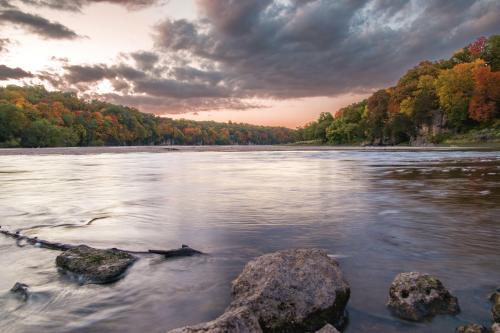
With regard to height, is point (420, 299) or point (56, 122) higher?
point (56, 122)

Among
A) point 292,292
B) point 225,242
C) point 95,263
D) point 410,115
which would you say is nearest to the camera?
point 292,292

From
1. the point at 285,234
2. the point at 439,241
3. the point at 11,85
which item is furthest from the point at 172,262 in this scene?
the point at 11,85

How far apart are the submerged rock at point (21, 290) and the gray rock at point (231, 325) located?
3.12 m

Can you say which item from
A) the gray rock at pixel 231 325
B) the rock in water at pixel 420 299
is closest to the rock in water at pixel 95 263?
the gray rock at pixel 231 325

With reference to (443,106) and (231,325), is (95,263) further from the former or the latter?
(443,106)

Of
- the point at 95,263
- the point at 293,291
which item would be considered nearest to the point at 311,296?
the point at 293,291

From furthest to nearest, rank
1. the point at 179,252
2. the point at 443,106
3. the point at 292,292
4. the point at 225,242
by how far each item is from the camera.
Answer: the point at 443,106, the point at 225,242, the point at 179,252, the point at 292,292

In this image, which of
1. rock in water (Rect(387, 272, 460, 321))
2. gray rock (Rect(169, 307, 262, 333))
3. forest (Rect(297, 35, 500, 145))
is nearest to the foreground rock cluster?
rock in water (Rect(387, 272, 460, 321))

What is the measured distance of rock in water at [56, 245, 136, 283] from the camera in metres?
5.68

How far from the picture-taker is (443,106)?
108 meters

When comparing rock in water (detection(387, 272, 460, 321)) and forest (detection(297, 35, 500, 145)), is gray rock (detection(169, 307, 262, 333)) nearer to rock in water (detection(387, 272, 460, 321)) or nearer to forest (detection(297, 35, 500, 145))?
rock in water (detection(387, 272, 460, 321))

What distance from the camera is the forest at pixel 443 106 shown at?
96688mm

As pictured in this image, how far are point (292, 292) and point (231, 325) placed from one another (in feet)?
4.03

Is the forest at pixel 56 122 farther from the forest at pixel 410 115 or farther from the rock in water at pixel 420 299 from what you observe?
the rock in water at pixel 420 299
